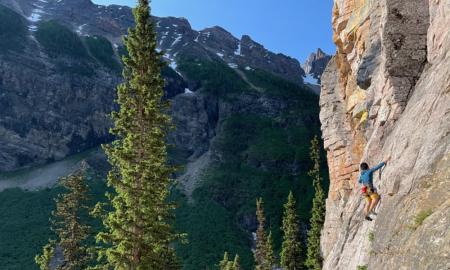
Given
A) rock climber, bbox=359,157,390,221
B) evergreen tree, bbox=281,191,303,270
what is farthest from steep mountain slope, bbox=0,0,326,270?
rock climber, bbox=359,157,390,221

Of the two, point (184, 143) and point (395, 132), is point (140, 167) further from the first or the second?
point (184, 143)

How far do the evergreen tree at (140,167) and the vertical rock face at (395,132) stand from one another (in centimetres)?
980

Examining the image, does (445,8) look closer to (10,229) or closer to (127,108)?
(127,108)

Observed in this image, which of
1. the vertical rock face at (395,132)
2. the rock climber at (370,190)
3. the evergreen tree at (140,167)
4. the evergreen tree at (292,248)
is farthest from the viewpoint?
the evergreen tree at (292,248)

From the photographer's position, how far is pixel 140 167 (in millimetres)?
25016

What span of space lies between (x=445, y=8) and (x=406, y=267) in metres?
12.1

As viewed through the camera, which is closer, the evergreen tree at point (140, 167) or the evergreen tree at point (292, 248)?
the evergreen tree at point (140, 167)

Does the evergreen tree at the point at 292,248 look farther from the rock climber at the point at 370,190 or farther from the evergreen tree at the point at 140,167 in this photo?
the rock climber at the point at 370,190

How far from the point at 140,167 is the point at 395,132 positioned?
13.4 metres

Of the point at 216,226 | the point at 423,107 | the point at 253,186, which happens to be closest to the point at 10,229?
the point at 216,226

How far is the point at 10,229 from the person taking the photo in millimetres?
115375

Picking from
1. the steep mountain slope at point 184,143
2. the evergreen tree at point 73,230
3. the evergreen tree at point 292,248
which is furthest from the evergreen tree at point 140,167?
the steep mountain slope at point 184,143

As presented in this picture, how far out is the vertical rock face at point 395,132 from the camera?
1266cm

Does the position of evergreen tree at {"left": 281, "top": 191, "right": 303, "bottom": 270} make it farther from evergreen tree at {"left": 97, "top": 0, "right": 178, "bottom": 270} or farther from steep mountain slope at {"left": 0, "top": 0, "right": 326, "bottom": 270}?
steep mountain slope at {"left": 0, "top": 0, "right": 326, "bottom": 270}
